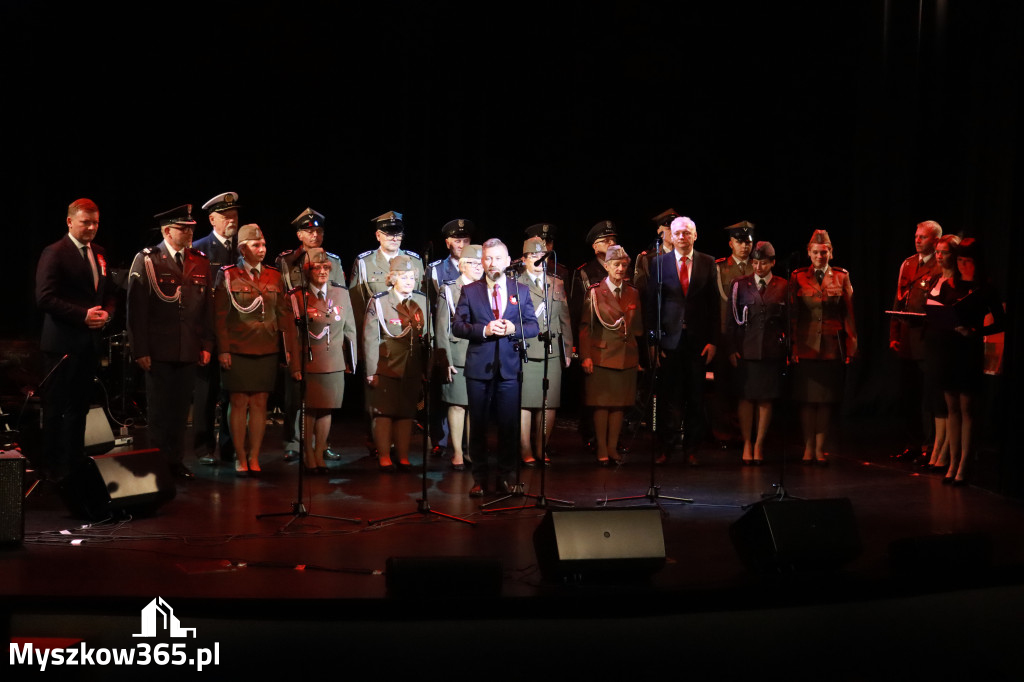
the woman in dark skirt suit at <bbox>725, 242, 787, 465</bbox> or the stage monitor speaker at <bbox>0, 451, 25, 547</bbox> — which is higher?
the woman in dark skirt suit at <bbox>725, 242, 787, 465</bbox>

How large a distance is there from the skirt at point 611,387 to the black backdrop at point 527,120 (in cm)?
299

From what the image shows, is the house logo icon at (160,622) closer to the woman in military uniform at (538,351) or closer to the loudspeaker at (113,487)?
the loudspeaker at (113,487)

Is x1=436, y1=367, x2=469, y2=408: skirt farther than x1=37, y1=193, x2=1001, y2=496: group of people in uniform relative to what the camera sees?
Yes

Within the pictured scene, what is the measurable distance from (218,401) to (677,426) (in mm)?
3867

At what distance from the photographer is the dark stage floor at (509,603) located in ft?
13.3

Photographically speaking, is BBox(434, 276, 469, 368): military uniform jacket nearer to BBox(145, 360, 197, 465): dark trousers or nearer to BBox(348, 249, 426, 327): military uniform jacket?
BBox(348, 249, 426, 327): military uniform jacket

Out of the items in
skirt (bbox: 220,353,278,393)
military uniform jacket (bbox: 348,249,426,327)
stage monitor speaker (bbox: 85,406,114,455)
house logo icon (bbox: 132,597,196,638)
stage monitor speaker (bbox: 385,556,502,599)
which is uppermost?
military uniform jacket (bbox: 348,249,426,327)

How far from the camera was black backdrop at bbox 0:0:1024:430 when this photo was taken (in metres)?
9.09

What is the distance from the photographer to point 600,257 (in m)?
8.27

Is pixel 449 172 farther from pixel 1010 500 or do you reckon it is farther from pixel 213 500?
pixel 1010 500

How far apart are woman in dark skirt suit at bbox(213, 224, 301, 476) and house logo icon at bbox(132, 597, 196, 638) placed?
3064 millimetres

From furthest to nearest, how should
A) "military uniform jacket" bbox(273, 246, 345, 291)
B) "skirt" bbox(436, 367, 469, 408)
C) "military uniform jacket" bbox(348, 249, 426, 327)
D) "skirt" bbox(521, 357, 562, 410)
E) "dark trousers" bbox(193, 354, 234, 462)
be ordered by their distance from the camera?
"dark trousers" bbox(193, 354, 234, 462)
"military uniform jacket" bbox(348, 249, 426, 327)
"skirt" bbox(521, 357, 562, 410)
"skirt" bbox(436, 367, 469, 408)
"military uniform jacket" bbox(273, 246, 345, 291)

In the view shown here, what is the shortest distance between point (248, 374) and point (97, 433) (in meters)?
1.30

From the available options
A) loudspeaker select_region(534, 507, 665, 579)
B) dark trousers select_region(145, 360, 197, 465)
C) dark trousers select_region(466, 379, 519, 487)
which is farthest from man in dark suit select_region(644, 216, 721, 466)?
dark trousers select_region(145, 360, 197, 465)
